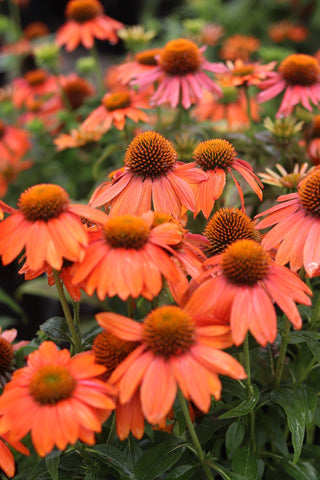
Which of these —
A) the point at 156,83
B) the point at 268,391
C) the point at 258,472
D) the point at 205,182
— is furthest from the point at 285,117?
the point at 258,472

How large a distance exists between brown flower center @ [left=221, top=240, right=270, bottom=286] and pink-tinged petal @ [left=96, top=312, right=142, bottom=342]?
0.43 ft

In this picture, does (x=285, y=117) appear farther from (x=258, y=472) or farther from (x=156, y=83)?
(x=258, y=472)

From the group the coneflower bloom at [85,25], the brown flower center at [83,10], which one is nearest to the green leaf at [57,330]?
the coneflower bloom at [85,25]

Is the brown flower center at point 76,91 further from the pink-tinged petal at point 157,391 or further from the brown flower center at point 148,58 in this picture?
the pink-tinged petal at point 157,391

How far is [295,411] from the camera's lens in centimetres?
81

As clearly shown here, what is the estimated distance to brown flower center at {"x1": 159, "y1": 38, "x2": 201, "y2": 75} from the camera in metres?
1.31

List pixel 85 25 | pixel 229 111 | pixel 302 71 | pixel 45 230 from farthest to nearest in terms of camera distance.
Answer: pixel 229 111, pixel 85 25, pixel 302 71, pixel 45 230

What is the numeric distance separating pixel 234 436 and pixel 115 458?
0.23 m

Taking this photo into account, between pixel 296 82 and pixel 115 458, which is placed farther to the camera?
pixel 296 82

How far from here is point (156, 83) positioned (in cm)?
150

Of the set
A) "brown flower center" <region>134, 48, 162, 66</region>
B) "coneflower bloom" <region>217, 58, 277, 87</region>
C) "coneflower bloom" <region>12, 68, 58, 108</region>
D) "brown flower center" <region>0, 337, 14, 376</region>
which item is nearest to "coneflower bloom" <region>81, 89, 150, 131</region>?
"brown flower center" <region>134, 48, 162, 66</region>

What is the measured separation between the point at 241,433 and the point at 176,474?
131 millimetres

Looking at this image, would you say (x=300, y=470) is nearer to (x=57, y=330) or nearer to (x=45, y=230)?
(x=57, y=330)

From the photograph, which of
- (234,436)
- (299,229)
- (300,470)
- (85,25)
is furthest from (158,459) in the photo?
(85,25)
